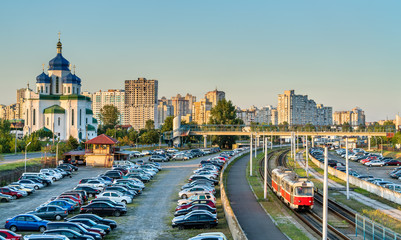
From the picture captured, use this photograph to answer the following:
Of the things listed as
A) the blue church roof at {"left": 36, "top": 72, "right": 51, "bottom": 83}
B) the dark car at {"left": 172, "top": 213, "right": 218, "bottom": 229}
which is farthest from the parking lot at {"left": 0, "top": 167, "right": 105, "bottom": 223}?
the blue church roof at {"left": 36, "top": 72, "right": 51, "bottom": 83}

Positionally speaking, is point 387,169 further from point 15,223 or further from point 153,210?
point 15,223

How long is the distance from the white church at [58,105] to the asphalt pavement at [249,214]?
225 ft

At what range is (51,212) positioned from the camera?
32.5 m

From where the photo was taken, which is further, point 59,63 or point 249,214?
point 59,63

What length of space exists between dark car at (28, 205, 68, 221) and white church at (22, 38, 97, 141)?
75.4 meters

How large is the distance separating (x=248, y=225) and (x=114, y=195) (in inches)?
569

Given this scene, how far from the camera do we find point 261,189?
4384 cm

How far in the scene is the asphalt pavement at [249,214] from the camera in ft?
84.3

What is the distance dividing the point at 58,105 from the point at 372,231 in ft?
323

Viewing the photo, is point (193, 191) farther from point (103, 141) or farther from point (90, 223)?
point (103, 141)

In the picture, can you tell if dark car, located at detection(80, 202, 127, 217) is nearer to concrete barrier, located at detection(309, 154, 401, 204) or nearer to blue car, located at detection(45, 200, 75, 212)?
blue car, located at detection(45, 200, 75, 212)

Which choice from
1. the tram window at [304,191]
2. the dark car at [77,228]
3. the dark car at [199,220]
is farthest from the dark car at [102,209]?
the tram window at [304,191]

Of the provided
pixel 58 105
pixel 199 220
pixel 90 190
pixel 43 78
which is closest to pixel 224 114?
pixel 58 105

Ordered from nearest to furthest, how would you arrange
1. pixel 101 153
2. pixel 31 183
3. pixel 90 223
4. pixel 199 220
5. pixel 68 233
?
1. pixel 68 233
2. pixel 90 223
3. pixel 199 220
4. pixel 31 183
5. pixel 101 153
